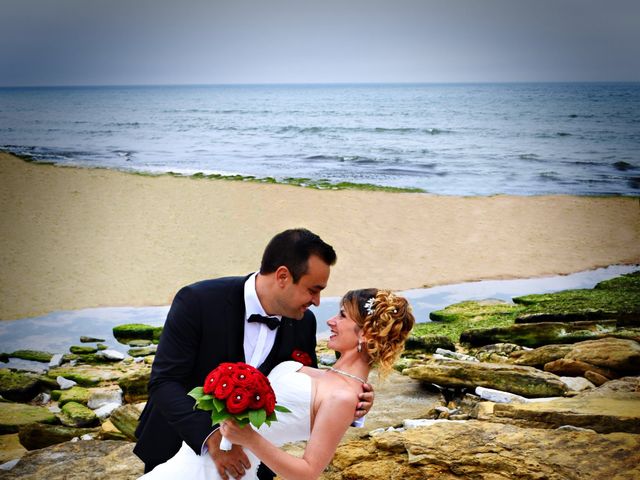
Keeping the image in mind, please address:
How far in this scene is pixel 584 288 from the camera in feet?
23.5

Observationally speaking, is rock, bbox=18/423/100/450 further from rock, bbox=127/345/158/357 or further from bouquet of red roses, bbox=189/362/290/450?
bouquet of red roses, bbox=189/362/290/450

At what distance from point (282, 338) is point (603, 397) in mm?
1801

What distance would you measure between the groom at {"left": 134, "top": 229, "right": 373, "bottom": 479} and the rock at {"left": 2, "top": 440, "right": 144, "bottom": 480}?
107cm

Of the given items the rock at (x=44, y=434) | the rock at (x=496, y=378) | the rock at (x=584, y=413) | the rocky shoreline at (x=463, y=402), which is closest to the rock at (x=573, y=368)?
the rocky shoreline at (x=463, y=402)

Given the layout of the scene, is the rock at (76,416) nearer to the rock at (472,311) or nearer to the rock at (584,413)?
the rock at (584,413)

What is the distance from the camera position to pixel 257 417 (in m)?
1.63

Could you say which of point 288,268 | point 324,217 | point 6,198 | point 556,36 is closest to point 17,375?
point 6,198

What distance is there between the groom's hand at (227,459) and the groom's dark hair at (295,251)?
45 centimetres

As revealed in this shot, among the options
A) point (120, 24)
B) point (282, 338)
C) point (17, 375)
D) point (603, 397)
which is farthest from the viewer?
point (120, 24)

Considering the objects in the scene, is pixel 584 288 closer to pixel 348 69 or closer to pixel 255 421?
pixel 348 69

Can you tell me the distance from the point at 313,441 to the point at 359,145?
912 cm

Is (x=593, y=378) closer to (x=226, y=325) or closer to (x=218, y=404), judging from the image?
(x=226, y=325)

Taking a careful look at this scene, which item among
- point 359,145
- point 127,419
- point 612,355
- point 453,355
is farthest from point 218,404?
point 359,145

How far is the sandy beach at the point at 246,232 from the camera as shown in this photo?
7578mm
